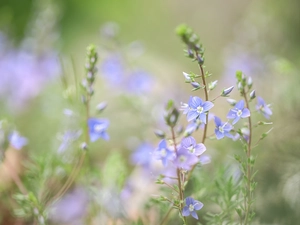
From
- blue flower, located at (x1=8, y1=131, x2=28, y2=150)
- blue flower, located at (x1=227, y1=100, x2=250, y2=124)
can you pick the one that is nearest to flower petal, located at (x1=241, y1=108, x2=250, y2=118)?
blue flower, located at (x1=227, y1=100, x2=250, y2=124)

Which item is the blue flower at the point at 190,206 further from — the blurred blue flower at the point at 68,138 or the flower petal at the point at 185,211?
the blurred blue flower at the point at 68,138

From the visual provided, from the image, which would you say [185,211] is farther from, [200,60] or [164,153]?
[200,60]

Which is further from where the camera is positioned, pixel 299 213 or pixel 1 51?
pixel 1 51

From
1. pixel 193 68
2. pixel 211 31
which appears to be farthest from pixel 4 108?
pixel 211 31

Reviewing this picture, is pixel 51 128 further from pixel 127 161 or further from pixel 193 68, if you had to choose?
pixel 193 68

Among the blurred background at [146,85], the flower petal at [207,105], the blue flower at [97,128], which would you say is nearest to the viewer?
the flower petal at [207,105]

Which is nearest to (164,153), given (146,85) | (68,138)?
(68,138)

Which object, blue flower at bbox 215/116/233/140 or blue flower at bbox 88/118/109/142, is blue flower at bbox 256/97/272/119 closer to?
blue flower at bbox 215/116/233/140

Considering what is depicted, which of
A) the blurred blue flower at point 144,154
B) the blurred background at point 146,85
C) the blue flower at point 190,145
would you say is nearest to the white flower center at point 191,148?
the blue flower at point 190,145
